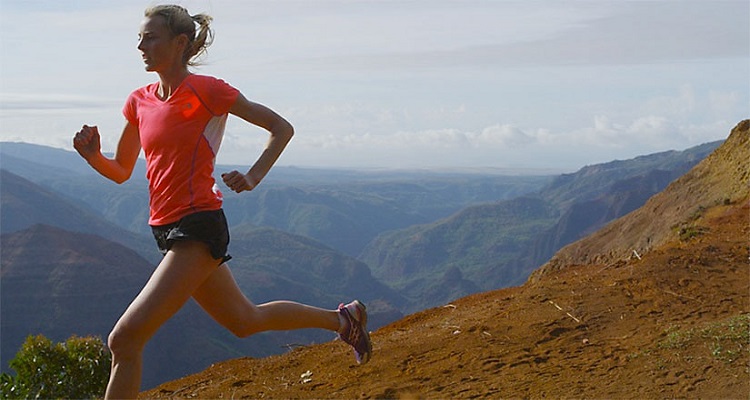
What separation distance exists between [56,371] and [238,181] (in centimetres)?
446

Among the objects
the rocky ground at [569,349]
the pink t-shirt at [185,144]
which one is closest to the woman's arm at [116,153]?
the pink t-shirt at [185,144]

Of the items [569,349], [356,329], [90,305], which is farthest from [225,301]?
[90,305]

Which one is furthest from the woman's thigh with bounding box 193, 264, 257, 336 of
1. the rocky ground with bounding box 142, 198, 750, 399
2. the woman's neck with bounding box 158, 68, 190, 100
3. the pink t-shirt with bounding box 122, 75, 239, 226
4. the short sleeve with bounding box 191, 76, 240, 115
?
the rocky ground with bounding box 142, 198, 750, 399

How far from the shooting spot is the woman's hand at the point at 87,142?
15.1 ft

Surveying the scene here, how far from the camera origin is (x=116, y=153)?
4.88 m

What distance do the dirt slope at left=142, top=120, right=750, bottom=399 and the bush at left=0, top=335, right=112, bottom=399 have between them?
61 centimetres

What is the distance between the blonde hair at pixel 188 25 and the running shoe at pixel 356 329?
207 centimetres

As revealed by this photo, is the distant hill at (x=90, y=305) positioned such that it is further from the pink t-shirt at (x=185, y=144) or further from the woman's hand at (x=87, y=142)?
the pink t-shirt at (x=185, y=144)

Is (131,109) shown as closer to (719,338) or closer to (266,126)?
(266,126)

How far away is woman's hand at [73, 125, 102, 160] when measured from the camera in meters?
4.59

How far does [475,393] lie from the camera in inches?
228

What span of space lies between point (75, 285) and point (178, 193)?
414ft

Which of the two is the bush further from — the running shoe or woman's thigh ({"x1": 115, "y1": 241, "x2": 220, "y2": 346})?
woman's thigh ({"x1": 115, "y1": 241, "x2": 220, "y2": 346})

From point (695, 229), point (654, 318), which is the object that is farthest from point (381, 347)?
point (695, 229)
